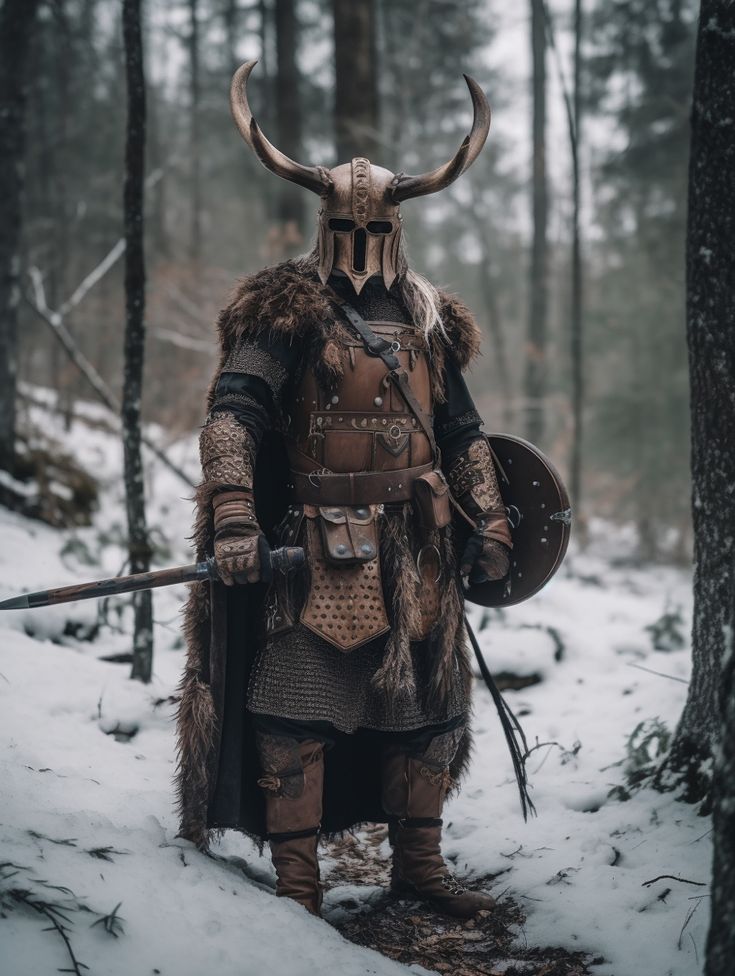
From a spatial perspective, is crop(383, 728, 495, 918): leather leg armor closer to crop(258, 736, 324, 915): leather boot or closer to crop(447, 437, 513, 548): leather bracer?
crop(258, 736, 324, 915): leather boot

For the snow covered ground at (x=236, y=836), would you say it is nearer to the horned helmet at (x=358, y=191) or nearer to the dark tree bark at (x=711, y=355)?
the dark tree bark at (x=711, y=355)

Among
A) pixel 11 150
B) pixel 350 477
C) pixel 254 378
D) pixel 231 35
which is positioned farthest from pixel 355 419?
pixel 231 35

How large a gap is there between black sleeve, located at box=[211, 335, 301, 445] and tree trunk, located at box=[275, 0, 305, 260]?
708cm

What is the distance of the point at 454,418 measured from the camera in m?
2.93

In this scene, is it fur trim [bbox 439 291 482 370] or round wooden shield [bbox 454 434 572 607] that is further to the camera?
fur trim [bbox 439 291 482 370]

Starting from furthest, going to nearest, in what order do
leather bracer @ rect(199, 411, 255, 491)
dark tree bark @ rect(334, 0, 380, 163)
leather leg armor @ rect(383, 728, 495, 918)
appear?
dark tree bark @ rect(334, 0, 380, 163)
leather leg armor @ rect(383, 728, 495, 918)
leather bracer @ rect(199, 411, 255, 491)

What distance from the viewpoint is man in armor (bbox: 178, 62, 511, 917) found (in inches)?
100

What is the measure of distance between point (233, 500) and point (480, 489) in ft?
2.79

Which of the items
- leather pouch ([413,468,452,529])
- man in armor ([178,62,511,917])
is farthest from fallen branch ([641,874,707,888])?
leather pouch ([413,468,452,529])

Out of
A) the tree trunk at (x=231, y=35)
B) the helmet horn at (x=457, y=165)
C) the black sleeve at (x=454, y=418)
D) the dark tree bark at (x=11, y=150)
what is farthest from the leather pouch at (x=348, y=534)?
the tree trunk at (x=231, y=35)

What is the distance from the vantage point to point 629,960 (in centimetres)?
223

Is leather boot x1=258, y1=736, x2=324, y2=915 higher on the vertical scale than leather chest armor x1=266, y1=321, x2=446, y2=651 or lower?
lower

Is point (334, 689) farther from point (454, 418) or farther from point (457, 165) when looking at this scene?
point (457, 165)

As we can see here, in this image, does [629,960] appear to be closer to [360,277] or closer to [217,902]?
[217,902]
